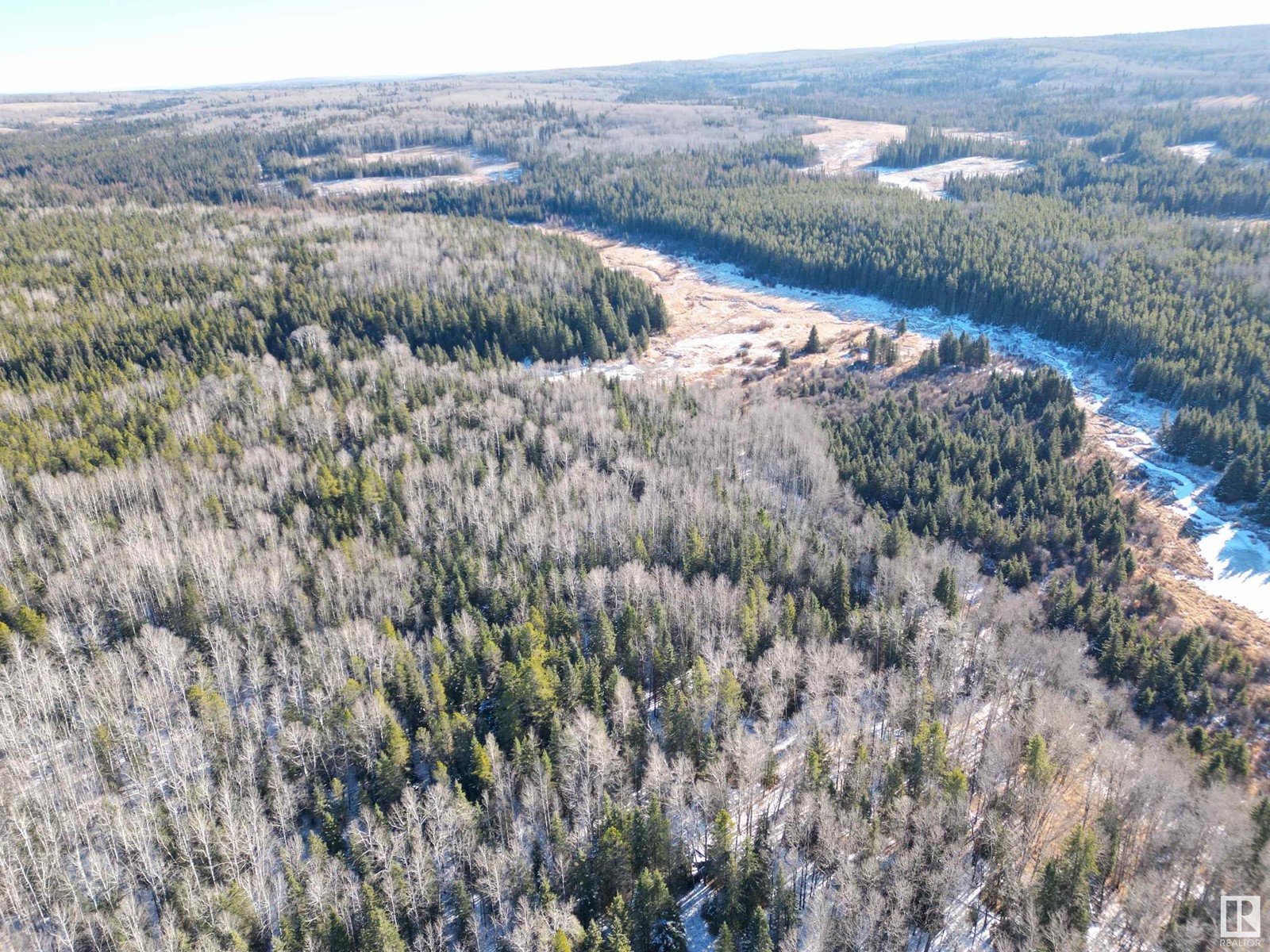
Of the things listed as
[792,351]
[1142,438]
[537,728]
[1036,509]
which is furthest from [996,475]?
[537,728]

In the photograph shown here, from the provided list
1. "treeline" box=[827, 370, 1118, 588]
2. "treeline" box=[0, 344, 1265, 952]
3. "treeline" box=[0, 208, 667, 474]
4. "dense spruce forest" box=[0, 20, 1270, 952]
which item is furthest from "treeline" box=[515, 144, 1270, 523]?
"treeline" box=[0, 344, 1265, 952]

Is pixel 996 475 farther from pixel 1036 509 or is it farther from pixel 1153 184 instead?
pixel 1153 184

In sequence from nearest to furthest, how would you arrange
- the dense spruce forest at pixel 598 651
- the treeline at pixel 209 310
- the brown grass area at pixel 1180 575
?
the dense spruce forest at pixel 598 651
the brown grass area at pixel 1180 575
the treeline at pixel 209 310

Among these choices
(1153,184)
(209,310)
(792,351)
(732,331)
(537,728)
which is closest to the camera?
(537,728)

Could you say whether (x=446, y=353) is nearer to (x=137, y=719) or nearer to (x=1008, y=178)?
(x=137, y=719)

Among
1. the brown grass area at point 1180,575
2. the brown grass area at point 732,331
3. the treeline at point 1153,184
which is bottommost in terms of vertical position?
the brown grass area at point 1180,575

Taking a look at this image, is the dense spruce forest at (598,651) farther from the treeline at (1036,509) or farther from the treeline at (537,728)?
the treeline at (1036,509)

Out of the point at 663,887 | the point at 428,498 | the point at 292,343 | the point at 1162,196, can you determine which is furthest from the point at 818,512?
the point at 1162,196

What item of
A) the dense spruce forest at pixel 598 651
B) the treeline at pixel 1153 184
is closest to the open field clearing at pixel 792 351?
the dense spruce forest at pixel 598 651

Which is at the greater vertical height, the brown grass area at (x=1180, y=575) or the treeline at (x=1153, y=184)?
the treeline at (x=1153, y=184)
